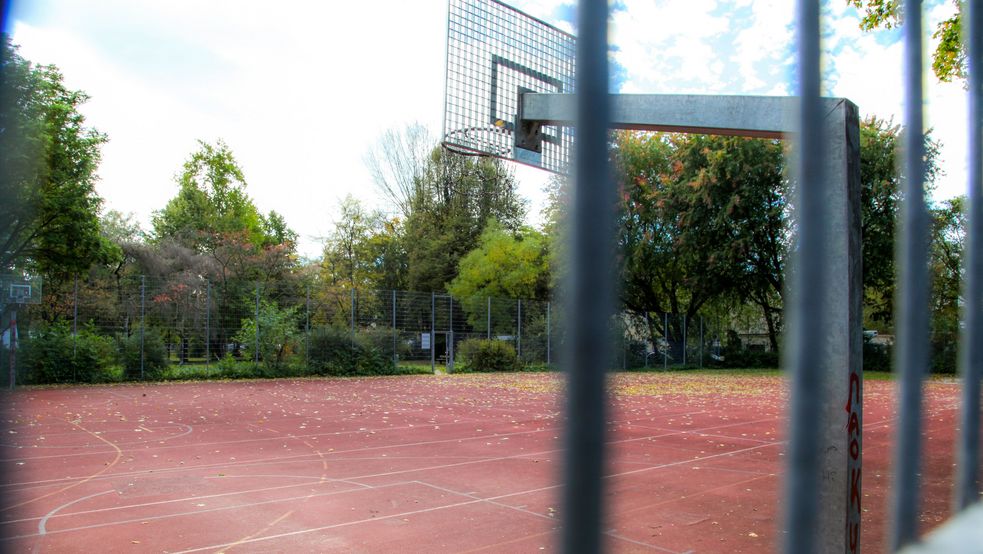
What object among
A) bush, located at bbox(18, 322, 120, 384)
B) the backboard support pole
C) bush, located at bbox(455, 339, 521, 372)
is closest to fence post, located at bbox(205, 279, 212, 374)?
bush, located at bbox(18, 322, 120, 384)

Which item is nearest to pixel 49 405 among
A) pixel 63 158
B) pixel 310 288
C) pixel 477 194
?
pixel 63 158

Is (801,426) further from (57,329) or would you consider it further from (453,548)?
(57,329)

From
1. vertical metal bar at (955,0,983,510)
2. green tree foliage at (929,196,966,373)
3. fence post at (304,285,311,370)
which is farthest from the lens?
fence post at (304,285,311,370)

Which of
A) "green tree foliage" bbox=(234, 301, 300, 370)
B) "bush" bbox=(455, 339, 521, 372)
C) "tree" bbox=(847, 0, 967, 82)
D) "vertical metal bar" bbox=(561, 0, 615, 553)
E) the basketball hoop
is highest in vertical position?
"tree" bbox=(847, 0, 967, 82)

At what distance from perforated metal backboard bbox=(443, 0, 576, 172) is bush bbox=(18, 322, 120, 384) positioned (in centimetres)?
1609

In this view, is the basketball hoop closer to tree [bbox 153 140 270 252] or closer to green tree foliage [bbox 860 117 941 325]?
green tree foliage [bbox 860 117 941 325]

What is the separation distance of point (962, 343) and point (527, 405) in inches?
474

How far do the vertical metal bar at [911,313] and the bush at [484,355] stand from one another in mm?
24491

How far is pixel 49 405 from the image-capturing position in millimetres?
12359

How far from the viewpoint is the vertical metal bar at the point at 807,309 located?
71 cm

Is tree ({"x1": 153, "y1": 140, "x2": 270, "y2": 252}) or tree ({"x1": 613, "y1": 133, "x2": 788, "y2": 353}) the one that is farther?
tree ({"x1": 153, "y1": 140, "x2": 270, "y2": 252})

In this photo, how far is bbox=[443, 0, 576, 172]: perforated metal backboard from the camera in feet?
14.0

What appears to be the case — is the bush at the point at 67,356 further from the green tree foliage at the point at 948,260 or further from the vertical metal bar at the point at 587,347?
the vertical metal bar at the point at 587,347

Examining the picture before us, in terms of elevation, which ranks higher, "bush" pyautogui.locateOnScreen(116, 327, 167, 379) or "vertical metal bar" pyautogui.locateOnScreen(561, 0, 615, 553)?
"vertical metal bar" pyautogui.locateOnScreen(561, 0, 615, 553)
